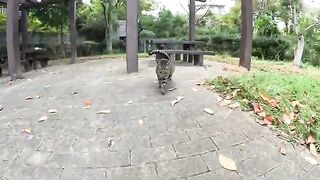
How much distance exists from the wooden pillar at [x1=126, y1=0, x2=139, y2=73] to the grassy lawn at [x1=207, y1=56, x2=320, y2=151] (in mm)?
1651

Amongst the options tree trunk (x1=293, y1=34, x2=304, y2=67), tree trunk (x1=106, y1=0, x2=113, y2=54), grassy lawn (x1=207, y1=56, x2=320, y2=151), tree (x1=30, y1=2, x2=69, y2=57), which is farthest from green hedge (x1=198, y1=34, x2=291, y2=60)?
grassy lawn (x1=207, y1=56, x2=320, y2=151)

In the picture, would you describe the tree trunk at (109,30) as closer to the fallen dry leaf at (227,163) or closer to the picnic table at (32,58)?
the picnic table at (32,58)

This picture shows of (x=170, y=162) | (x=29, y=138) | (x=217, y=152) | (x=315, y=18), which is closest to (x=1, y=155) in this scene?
(x=29, y=138)

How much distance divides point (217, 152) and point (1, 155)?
191 centimetres

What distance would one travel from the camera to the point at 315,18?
1491 cm

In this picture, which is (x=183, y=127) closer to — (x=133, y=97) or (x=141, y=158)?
(x=141, y=158)

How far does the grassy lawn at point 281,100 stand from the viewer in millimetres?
3328

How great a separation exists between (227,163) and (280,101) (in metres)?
1.15

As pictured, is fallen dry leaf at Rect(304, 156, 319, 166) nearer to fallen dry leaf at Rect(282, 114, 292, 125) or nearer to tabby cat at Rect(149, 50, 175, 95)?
fallen dry leaf at Rect(282, 114, 292, 125)

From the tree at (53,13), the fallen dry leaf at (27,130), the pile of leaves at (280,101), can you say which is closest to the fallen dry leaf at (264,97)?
the pile of leaves at (280,101)

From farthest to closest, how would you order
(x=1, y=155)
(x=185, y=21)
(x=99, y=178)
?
1. (x=185, y=21)
2. (x=1, y=155)
3. (x=99, y=178)

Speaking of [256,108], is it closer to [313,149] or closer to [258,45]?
[313,149]

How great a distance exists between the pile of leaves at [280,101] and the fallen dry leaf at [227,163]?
2.32ft

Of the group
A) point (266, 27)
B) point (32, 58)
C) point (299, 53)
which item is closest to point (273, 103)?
point (32, 58)
